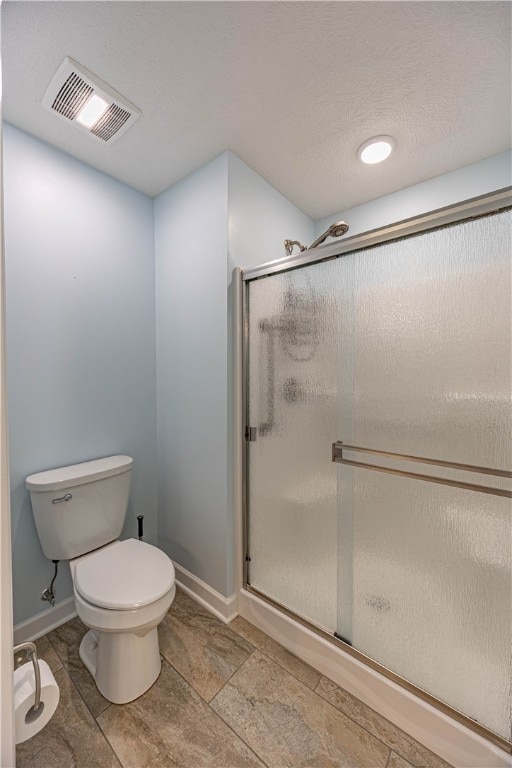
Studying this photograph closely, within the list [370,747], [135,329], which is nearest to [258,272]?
[135,329]

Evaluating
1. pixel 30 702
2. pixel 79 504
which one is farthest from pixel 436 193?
pixel 30 702

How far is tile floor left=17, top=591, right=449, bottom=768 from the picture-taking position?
998 mm

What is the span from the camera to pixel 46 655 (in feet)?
4.42

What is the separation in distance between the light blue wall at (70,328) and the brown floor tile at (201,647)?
0.53 meters

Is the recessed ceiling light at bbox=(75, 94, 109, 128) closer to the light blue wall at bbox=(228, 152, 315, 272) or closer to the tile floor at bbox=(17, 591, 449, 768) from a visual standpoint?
the light blue wall at bbox=(228, 152, 315, 272)

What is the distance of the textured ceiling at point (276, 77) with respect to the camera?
0.96 m

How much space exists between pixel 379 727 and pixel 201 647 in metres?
0.75

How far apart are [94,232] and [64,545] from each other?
1.54 metres

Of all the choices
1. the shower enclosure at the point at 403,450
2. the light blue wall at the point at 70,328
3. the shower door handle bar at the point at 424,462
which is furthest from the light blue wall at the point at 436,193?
the light blue wall at the point at 70,328

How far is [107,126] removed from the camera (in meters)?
1.35

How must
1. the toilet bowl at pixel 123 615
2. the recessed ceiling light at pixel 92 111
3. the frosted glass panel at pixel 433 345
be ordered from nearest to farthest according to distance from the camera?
the frosted glass panel at pixel 433 345
the toilet bowl at pixel 123 615
the recessed ceiling light at pixel 92 111

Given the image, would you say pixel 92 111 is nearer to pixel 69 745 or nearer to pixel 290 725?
pixel 69 745

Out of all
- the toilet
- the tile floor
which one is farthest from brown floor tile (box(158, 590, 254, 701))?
the toilet

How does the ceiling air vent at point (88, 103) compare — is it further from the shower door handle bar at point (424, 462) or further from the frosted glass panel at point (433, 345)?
the shower door handle bar at point (424, 462)
